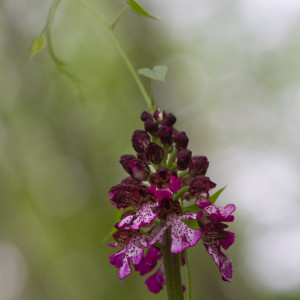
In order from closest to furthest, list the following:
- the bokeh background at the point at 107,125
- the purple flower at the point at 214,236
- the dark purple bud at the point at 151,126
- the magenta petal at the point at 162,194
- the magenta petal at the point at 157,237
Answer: the magenta petal at the point at 157,237
the magenta petal at the point at 162,194
the purple flower at the point at 214,236
the dark purple bud at the point at 151,126
the bokeh background at the point at 107,125

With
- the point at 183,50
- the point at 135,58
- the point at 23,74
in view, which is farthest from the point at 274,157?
the point at 23,74

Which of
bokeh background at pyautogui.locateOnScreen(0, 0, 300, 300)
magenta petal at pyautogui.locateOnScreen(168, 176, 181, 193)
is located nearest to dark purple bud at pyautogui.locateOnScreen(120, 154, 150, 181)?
magenta petal at pyautogui.locateOnScreen(168, 176, 181, 193)

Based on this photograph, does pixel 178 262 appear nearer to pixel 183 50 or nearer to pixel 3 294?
pixel 183 50

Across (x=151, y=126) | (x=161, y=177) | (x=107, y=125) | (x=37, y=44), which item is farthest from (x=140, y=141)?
(x=107, y=125)

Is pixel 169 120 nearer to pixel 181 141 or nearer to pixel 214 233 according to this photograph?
pixel 181 141

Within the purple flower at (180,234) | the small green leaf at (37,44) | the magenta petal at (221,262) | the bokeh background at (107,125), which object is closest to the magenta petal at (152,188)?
the purple flower at (180,234)

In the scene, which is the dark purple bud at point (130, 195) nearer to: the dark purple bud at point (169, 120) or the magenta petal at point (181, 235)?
the magenta petal at point (181, 235)

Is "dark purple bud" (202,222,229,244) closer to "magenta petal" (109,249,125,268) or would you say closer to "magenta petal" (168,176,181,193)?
"magenta petal" (168,176,181,193)
